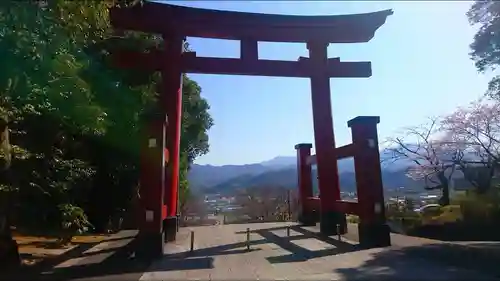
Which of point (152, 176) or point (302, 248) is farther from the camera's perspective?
point (302, 248)

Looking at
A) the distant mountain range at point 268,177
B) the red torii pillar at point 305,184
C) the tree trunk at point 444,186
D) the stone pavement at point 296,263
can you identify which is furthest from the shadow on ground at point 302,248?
the tree trunk at point 444,186

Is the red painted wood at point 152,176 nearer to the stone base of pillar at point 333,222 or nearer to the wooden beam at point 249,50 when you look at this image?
the wooden beam at point 249,50

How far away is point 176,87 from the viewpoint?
1375 centimetres

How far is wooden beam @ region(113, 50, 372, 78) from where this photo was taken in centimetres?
1321

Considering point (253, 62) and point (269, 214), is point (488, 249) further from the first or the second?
point (269, 214)

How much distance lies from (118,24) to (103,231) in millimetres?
9480

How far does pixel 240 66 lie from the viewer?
545 inches

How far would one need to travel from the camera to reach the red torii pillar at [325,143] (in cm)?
1434

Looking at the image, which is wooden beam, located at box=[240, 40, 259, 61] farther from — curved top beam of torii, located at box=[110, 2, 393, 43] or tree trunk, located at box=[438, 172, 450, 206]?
tree trunk, located at box=[438, 172, 450, 206]

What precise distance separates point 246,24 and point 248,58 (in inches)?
43.2

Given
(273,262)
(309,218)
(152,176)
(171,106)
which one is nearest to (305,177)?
(309,218)

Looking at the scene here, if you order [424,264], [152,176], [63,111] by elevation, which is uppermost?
[63,111]

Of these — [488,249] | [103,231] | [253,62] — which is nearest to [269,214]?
[103,231]

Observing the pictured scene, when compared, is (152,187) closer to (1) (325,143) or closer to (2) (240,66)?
(2) (240,66)
